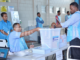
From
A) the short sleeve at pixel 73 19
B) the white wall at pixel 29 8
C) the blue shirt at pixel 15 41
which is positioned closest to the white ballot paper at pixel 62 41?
the short sleeve at pixel 73 19

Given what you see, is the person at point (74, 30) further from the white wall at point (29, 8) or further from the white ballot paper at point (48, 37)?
the white wall at point (29, 8)

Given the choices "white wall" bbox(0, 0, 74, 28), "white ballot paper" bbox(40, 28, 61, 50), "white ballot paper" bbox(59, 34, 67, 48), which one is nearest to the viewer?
"white ballot paper" bbox(40, 28, 61, 50)

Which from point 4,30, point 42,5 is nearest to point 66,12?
point 42,5

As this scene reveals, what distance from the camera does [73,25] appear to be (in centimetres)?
260

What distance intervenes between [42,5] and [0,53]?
6566 millimetres

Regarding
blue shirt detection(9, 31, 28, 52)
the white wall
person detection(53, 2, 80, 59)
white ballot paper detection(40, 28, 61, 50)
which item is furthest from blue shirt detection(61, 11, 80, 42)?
the white wall

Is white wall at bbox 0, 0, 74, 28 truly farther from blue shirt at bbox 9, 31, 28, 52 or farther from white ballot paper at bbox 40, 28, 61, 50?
white ballot paper at bbox 40, 28, 61, 50

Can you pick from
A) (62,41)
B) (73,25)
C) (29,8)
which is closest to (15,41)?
(62,41)

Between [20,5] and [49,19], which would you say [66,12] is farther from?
[20,5]

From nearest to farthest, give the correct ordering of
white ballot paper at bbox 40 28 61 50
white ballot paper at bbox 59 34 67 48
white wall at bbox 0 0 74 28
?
1. white ballot paper at bbox 40 28 61 50
2. white ballot paper at bbox 59 34 67 48
3. white wall at bbox 0 0 74 28

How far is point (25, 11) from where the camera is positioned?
7.43 meters

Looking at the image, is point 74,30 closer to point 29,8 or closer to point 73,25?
point 73,25

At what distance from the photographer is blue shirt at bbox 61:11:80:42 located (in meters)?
2.55

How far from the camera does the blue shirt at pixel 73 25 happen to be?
2555 mm
